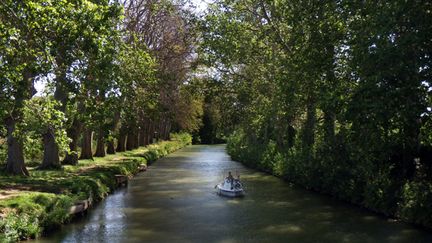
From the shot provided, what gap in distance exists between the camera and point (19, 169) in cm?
2264

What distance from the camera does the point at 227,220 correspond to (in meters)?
19.9

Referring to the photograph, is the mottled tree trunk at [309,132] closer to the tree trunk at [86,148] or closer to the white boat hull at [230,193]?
the white boat hull at [230,193]

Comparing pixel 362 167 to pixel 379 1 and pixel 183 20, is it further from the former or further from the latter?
pixel 183 20

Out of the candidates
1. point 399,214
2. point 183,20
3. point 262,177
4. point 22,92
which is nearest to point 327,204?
point 399,214

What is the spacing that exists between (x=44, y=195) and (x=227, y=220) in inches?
285

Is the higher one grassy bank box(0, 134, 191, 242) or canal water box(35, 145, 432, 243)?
grassy bank box(0, 134, 191, 242)

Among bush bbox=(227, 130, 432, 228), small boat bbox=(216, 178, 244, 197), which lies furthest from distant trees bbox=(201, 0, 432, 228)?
small boat bbox=(216, 178, 244, 197)

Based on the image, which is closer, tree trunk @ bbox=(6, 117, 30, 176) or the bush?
the bush

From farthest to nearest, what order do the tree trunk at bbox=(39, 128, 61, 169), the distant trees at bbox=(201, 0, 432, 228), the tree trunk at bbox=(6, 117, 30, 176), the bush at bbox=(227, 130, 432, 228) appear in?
1. the tree trunk at bbox=(39, 128, 61, 169)
2. the tree trunk at bbox=(6, 117, 30, 176)
3. the bush at bbox=(227, 130, 432, 228)
4. the distant trees at bbox=(201, 0, 432, 228)

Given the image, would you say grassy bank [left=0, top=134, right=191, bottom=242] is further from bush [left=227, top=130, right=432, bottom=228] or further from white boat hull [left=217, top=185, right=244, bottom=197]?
bush [left=227, top=130, right=432, bottom=228]

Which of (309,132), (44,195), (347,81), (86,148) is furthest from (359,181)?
(86,148)

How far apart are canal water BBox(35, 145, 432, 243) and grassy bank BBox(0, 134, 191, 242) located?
62 cm

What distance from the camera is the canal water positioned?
1673cm

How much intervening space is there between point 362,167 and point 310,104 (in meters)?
5.94
